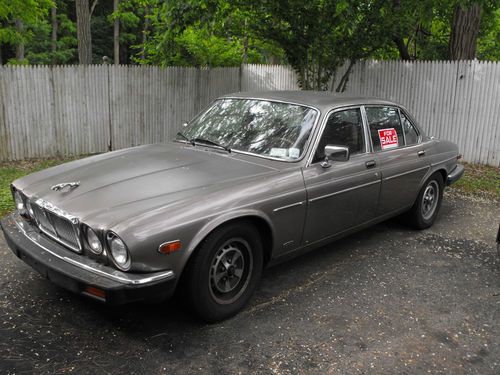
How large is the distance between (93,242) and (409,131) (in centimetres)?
397

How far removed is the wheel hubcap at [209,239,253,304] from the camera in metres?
3.51

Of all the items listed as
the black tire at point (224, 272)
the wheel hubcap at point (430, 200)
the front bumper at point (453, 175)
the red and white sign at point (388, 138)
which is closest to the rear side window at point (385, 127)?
the red and white sign at point (388, 138)

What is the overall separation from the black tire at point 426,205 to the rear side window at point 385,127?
815mm

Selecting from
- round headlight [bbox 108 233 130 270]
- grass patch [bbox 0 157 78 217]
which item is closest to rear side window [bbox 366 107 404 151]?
round headlight [bbox 108 233 130 270]

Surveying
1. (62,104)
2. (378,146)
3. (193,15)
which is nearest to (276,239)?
(378,146)

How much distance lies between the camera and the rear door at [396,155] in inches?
197

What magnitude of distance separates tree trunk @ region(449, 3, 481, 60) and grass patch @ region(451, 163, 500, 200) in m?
3.01

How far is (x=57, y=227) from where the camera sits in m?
3.43

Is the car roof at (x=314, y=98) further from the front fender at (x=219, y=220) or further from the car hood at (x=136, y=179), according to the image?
the front fender at (x=219, y=220)

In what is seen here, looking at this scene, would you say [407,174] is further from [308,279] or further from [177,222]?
[177,222]

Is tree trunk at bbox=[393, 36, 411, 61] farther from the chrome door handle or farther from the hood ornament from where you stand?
the hood ornament

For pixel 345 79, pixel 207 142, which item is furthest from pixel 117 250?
pixel 345 79

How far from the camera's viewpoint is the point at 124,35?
31312 mm

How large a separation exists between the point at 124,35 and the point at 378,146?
29681 millimetres
